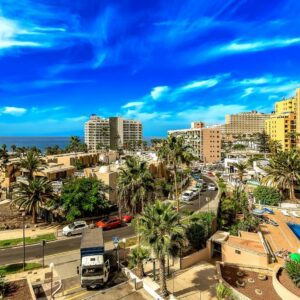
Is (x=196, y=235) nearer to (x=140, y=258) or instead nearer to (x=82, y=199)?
(x=140, y=258)

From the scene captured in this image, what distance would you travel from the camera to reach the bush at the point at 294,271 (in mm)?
20675

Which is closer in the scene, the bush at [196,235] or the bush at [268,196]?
the bush at [196,235]

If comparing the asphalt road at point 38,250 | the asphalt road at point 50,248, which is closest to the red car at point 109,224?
the asphalt road at point 50,248

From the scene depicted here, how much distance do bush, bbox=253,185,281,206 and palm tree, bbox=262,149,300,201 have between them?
3360 mm

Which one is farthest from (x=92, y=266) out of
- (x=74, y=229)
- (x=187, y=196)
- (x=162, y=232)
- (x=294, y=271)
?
(x=187, y=196)

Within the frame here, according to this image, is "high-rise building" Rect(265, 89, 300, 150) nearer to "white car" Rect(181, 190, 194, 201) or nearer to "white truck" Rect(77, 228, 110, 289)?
"white car" Rect(181, 190, 194, 201)

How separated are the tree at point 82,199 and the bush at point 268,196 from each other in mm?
29649

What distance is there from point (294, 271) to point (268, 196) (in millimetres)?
31333

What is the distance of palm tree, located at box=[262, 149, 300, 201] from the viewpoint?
52.5 m

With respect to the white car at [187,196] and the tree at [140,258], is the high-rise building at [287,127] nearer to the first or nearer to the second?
the white car at [187,196]

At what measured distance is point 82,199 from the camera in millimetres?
37656

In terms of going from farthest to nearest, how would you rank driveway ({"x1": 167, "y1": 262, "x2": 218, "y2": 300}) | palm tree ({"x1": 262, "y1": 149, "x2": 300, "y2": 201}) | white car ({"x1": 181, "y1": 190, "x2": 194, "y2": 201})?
white car ({"x1": 181, "y1": 190, "x2": 194, "y2": 201}) < palm tree ({"x1": 262, "y1": 149, "x2": 300, "y2": 201}) < driveway ({"x1": 167, "y1": 262, "x2": 218, "y2": 300})

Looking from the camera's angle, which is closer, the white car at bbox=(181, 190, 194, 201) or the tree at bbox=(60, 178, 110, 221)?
the tree at bbox=(60, 178, 110, 221)

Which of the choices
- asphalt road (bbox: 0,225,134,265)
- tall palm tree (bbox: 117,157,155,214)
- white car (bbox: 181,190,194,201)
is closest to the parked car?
asphalt road (bbox: 0,225,134,265)
